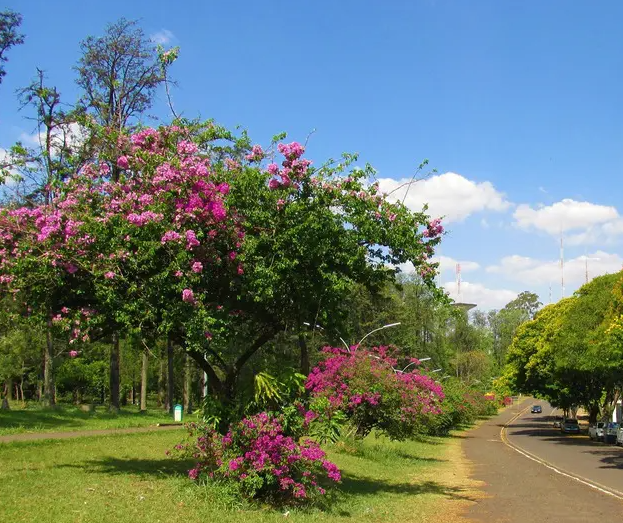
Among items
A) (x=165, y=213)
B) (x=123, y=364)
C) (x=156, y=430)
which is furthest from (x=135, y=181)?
(x=123, y=364)

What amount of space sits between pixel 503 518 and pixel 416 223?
5647mm

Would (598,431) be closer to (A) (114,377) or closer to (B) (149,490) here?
(A) (114,377)

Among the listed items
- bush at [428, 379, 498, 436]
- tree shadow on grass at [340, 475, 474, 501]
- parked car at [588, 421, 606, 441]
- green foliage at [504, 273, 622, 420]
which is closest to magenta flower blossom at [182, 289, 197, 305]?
tree shadow on grass at [340, 475, 474, 501]

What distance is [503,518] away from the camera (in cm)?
1218

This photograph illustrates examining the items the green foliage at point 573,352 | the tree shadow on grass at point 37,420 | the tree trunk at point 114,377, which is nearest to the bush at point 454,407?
the green foliage at point 573,352

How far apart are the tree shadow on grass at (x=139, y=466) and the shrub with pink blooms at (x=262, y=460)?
1.94 m

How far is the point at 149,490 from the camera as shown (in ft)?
37.2

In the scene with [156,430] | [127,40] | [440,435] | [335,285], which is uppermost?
[127,40]

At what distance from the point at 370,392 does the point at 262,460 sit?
44.1 feet

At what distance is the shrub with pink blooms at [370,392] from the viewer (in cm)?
2306

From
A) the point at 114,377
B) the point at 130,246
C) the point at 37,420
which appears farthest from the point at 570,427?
the point at 130,246

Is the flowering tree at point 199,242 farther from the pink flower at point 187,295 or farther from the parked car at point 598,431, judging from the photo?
the parked car at point 598,431

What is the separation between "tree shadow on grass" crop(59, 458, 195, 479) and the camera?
44.0 ft

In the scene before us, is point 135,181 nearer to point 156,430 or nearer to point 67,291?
point 67,291
